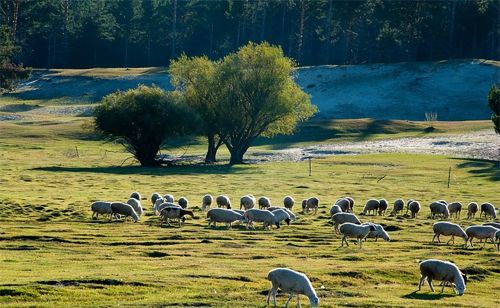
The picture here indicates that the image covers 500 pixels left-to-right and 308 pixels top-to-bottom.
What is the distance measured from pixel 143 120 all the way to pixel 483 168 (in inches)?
1160

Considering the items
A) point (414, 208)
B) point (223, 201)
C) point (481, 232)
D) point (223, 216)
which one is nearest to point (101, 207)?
point (223, 216)

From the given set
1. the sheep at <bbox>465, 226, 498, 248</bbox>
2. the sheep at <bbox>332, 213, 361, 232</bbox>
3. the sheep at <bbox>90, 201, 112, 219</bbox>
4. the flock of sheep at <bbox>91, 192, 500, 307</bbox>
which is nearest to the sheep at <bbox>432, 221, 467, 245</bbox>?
the flock of sheep at <bbox>91, 192, 500, 307</bbox>

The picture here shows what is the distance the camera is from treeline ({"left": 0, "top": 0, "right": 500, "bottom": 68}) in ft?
483

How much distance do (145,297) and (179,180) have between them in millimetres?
43697

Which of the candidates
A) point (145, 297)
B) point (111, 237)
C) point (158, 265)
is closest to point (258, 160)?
point (111, 237)

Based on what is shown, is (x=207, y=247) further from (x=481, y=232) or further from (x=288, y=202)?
(x=288, y=202)

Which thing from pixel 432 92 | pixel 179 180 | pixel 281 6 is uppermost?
pixel 281 6

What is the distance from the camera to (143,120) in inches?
3342

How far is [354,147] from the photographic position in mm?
95875

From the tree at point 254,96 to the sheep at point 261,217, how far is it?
45494mm

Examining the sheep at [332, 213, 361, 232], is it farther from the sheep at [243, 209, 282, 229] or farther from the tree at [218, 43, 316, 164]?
the tree at [218, 43, 316, 164]

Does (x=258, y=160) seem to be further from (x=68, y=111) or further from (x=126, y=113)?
(x=68, y=111)

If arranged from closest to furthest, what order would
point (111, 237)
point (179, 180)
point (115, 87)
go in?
point (111, 237)
point (179, 180)
point (115, 87)

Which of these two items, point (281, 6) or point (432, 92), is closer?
point (432, 92)
